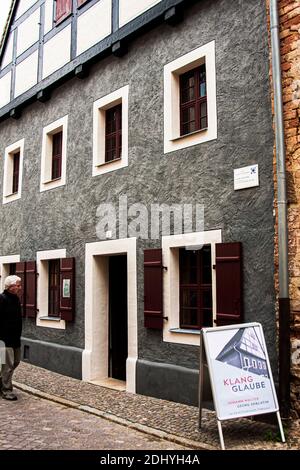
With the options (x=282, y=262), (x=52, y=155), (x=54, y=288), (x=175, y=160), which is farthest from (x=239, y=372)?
(x=52, y=155)

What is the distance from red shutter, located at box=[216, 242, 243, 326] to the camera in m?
6.20

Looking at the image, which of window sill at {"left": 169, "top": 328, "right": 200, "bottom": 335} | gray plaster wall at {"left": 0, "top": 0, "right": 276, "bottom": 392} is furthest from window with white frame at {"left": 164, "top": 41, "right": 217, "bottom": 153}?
window sill at {"left": 169, "top": 328, "right": 200, "bottom": 335}

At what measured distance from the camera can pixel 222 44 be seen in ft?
22.5

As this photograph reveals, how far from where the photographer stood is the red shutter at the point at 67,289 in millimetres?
9180

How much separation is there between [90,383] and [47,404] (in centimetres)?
162

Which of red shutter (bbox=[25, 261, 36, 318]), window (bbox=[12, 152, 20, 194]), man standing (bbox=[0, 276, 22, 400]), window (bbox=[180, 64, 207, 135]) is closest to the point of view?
man standing (bbox=[0, 276, 22, 400])

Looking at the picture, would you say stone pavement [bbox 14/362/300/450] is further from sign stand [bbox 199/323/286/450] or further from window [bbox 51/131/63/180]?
window [bbox 51/131/63/180]

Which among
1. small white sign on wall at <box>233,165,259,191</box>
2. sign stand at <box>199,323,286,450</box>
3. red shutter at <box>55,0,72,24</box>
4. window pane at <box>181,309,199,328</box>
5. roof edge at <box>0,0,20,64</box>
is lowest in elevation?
sign stand at <box>199,323,286,450</box>

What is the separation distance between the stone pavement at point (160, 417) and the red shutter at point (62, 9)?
7285mm

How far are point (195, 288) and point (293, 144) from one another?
246 cm

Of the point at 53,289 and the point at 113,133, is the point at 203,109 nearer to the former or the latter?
the point at 113,133

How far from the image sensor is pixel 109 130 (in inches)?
363

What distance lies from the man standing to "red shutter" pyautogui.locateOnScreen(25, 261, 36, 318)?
3065 mm

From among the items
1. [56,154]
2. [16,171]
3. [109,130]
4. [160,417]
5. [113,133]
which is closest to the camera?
[160,417]
